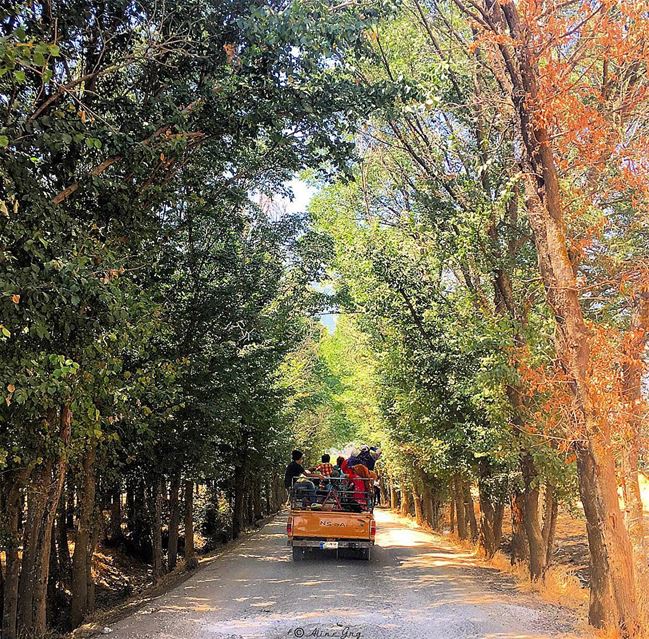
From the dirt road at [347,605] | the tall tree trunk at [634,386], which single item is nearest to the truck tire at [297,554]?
the dirt road at [347,605]

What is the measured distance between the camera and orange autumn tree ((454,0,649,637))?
827cm

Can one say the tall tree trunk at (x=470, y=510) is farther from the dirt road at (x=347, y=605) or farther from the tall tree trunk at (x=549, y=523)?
the dirt road at (x=347, y=605)

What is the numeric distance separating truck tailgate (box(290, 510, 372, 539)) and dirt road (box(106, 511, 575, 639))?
742mm

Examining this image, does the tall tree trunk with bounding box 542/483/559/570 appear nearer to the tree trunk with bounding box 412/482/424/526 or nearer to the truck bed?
the truck bed

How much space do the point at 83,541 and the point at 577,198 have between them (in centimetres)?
1098

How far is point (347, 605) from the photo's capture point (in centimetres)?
1023

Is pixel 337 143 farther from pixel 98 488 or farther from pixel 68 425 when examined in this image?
pixel 98 488

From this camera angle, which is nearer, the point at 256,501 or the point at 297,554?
the point at 297,554

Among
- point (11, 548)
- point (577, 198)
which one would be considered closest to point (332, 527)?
point (11, 548)

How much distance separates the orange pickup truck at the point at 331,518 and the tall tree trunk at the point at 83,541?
469cm

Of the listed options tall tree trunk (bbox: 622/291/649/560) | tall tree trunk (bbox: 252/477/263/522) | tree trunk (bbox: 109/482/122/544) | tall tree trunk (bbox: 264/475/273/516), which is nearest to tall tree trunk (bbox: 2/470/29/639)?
tall tree trunk (bbox: 622/291/649/560)

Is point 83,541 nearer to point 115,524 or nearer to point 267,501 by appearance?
point 115,524

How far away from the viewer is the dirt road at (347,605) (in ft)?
28.2

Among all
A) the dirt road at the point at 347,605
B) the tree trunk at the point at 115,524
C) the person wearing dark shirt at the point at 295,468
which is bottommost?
the dirt road at the point at 347,605
